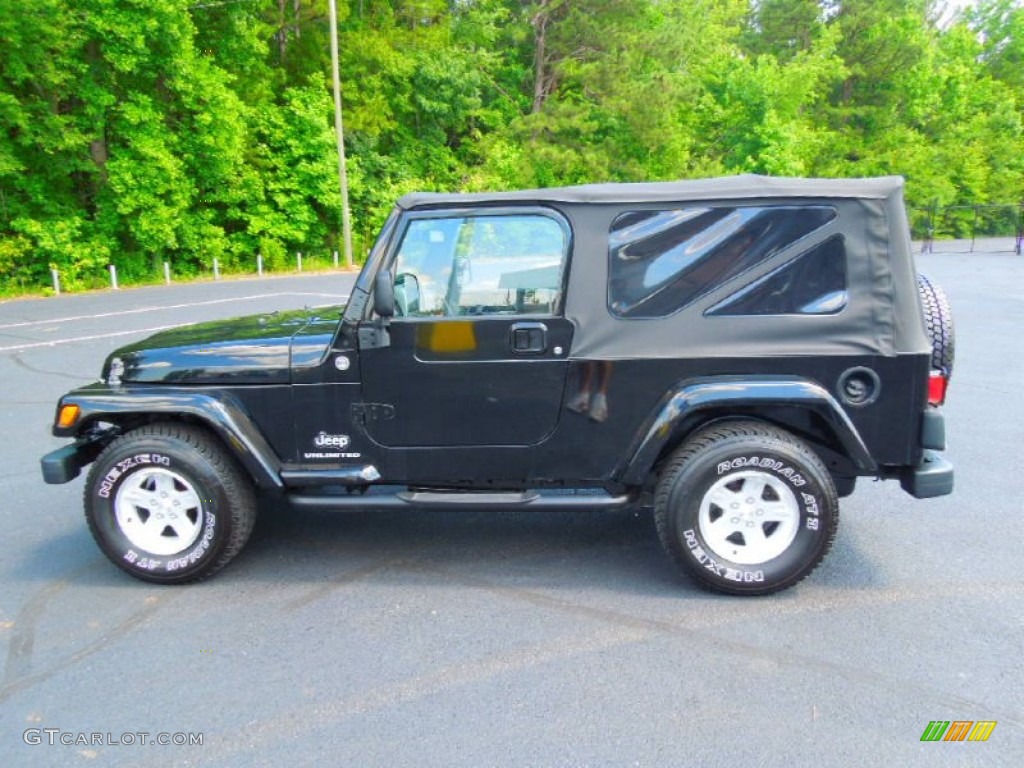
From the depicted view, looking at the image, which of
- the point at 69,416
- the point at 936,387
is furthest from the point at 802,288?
the point at 69,416

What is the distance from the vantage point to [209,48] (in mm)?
26109

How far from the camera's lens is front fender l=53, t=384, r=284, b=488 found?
3764 mm

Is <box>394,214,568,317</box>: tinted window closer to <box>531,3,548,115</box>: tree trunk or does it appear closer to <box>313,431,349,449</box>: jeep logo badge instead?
<box>313,431,349,449</box>: jeep logo badge

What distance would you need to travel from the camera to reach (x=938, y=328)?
377 centimetres

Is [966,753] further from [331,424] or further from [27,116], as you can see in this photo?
[27,116]

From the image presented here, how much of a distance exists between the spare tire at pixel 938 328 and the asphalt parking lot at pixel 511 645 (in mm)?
1087

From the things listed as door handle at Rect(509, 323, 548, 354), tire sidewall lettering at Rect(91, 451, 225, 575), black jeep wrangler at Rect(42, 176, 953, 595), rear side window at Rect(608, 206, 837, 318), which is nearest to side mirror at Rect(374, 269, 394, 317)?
black jeep wrangler at Rect(42, 176, 953, 595)

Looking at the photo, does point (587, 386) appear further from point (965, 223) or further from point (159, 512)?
point (965, 223)

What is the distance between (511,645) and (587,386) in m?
1.24

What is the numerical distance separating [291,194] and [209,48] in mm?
5331

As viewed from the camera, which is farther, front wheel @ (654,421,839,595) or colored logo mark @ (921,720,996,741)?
front wheel @ (654,421,839,595)

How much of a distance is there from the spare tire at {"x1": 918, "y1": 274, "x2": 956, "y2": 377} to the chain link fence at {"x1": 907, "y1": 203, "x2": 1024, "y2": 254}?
38.7 metres

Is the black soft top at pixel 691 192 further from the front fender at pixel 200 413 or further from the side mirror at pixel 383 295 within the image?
the front fender at pixel 200 413

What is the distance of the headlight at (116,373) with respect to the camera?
4004 millimetres
